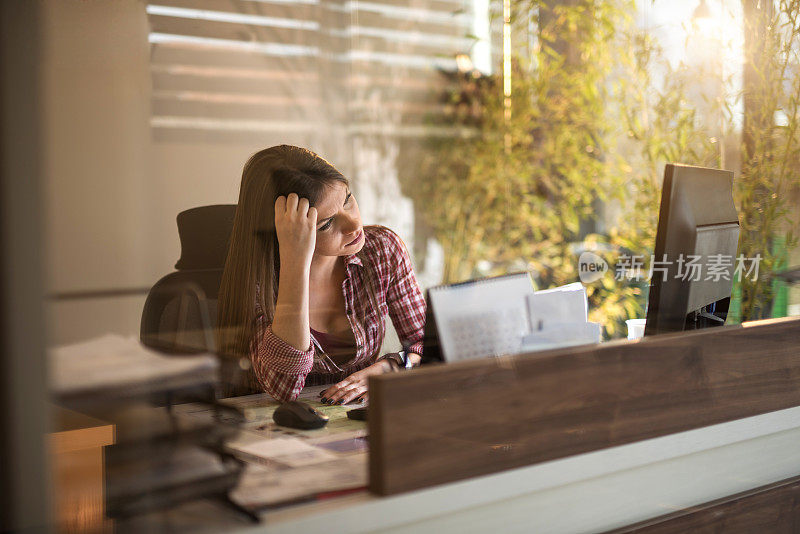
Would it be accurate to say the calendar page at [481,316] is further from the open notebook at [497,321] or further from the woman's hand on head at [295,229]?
the woman's hand on head at [295,229]

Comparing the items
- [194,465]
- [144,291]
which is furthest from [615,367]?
[144,291]

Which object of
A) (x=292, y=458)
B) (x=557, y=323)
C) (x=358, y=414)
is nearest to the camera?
(x=292, y=458)

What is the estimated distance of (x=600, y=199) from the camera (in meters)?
3.64

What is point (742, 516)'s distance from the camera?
151 centimetres

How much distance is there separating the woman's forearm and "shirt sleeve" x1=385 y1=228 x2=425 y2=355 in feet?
1.05

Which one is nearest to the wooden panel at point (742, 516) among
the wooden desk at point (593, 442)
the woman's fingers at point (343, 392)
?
the wooden desk at point (593, 442)

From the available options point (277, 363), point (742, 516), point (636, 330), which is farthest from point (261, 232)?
point (742, 516)

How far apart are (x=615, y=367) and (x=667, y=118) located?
1.78 meters

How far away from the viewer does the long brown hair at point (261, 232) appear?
190 cm

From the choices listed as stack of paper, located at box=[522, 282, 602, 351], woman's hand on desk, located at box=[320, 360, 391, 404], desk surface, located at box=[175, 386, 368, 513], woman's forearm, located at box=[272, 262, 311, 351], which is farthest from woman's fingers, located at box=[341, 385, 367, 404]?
stack of paper, located at box=[522, 282, 602, 351]

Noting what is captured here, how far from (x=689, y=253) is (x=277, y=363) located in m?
0.94

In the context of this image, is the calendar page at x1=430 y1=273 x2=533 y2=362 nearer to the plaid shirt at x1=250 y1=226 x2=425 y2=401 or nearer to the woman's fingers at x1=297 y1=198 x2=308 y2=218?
the plaid shirt at x1=250 y1=226 x2=425 y2=401

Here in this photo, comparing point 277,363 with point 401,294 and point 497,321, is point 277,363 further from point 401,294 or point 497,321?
point 497,321

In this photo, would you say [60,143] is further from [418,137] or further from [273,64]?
[418,137]
